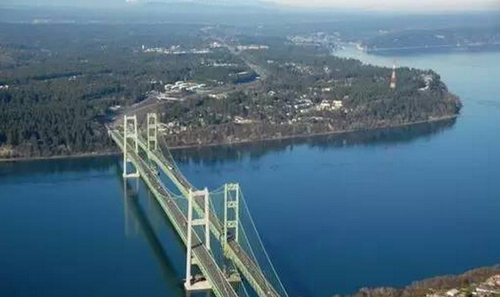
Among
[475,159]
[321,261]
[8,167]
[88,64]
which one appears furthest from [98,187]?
[88,64]

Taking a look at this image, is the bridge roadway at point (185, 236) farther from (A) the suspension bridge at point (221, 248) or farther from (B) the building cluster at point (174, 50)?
(B) the building cluster at point (174, 50)

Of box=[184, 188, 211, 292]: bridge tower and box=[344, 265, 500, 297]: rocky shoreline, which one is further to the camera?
box=[184, 188, 211, 292]: bridge tower

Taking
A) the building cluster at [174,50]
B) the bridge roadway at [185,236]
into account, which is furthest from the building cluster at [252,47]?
the bridge roadway at [185,236]

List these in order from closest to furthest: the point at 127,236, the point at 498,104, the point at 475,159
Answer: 1. the point at 127,236
2. the point at 475,159
3. the point at 498,104

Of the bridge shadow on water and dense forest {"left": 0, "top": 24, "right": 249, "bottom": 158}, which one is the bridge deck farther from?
dense forest {"left": 0, "top": 24, "right": 249, "bottom": 158}

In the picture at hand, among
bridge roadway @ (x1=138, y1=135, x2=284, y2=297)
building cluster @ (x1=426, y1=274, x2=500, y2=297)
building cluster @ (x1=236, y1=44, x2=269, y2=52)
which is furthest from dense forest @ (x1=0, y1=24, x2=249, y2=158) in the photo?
building cluster @ (x1=426, y1=274, x2=500, y2=297)

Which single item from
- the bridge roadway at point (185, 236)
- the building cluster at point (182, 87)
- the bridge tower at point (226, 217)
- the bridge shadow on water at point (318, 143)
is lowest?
the bridge shadow on water at point (318, 143)

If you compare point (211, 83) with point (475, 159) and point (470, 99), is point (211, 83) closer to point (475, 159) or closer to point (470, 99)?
point (470, 99)
